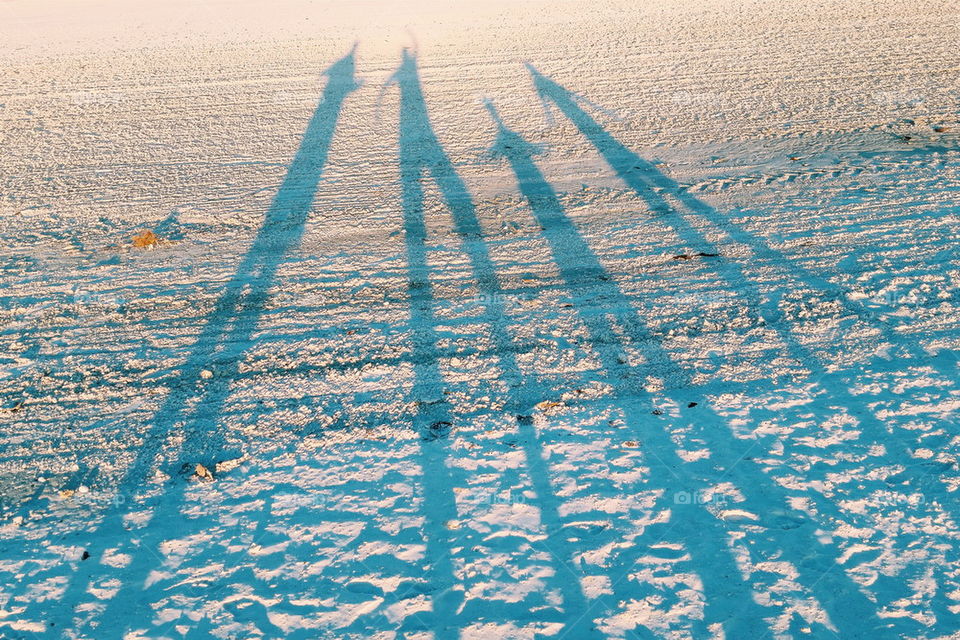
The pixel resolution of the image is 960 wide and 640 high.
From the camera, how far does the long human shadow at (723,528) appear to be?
10.7 ft

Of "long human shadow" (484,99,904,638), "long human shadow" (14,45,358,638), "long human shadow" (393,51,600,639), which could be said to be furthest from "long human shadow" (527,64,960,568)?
"long human shadow" (14,45,358,638)

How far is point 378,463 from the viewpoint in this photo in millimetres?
4152

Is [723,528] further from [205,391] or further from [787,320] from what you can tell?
[205,391]

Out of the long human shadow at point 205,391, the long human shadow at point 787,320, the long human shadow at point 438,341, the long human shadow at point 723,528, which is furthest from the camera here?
the long human shadow at point 787,320

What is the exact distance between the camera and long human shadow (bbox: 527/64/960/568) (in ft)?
12.7

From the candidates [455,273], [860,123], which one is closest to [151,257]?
[455,273]

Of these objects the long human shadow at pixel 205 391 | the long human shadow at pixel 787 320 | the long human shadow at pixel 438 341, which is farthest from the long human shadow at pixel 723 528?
the long human shadow at pixel 205 391

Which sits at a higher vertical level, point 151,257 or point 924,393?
point 151,257

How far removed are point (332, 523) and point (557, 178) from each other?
5.14 meters

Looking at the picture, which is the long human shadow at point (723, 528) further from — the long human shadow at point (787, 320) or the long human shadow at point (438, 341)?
the long human shadow at point (438, 341)

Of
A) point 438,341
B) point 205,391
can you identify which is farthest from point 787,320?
point 205,391

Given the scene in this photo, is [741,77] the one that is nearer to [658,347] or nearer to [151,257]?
[658,347]

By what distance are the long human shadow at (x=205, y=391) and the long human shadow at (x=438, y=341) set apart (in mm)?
1168

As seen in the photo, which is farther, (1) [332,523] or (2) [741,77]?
(2) [741,77]
